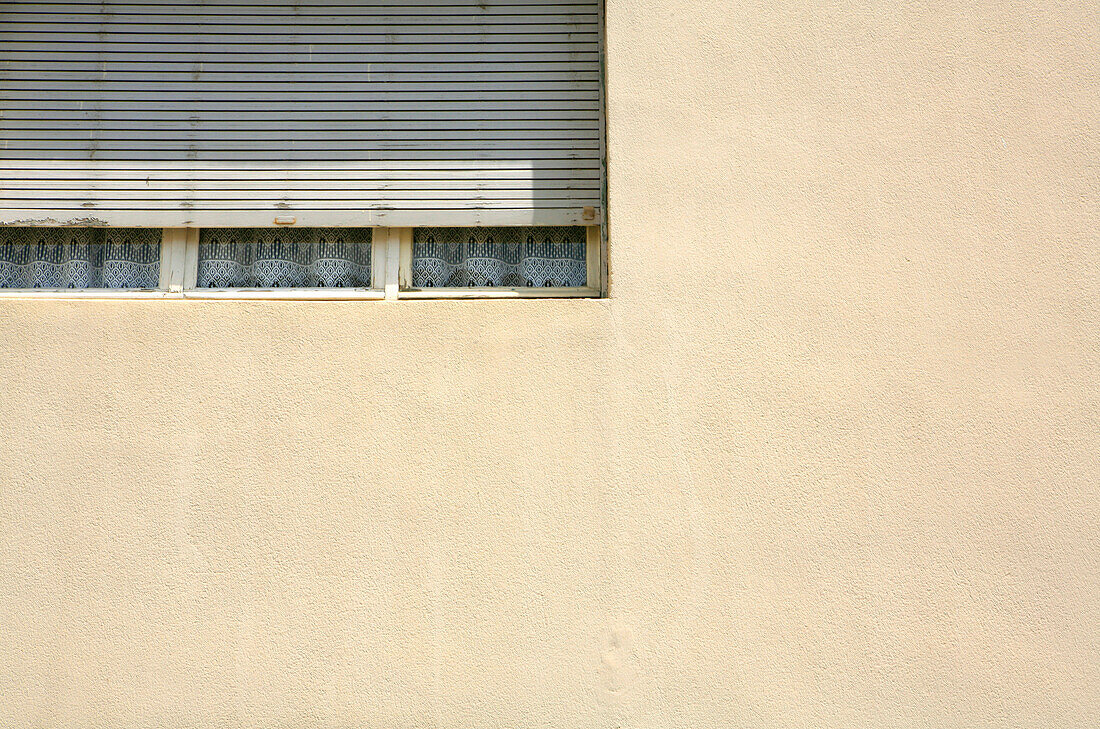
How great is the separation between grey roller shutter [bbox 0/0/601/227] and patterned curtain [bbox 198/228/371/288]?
79mm

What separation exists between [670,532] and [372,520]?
3.41ft

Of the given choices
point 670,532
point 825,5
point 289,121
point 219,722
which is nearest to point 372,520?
point 219,722

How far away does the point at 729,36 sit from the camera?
3.28 m

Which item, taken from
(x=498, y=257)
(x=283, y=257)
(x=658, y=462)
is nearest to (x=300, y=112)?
(x=283, y=257)

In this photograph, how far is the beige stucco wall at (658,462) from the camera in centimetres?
292

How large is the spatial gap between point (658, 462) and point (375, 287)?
1.29 meters

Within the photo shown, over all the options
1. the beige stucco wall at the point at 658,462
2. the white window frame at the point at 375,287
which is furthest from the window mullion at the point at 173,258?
→ the beige stucco wall at the point at 658,462

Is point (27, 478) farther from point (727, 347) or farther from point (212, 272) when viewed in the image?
point (727, 347)

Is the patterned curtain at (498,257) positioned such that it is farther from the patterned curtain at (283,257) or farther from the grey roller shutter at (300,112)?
the patterned curtain at (283,257)

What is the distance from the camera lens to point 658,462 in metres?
3.02

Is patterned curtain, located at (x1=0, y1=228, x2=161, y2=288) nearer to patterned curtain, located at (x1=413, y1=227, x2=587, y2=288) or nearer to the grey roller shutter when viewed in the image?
the grey roller shutter

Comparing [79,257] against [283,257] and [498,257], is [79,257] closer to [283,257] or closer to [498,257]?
[283,257]

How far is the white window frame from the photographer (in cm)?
331

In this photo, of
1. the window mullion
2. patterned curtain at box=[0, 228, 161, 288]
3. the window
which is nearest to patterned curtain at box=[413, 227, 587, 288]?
the window
